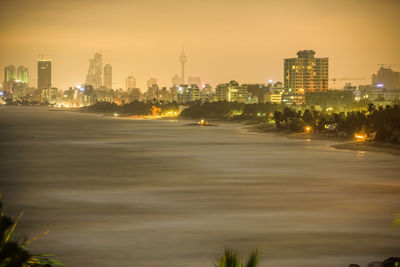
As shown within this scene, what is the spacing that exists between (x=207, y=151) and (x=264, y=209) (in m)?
40.6

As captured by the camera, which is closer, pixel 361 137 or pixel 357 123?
pixel 361 137

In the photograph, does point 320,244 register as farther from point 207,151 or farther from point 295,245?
point 207,151

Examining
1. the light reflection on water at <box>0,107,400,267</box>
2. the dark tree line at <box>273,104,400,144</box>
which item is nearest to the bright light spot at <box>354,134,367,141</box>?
the dark tree line at <box>273,104,400,144</box>

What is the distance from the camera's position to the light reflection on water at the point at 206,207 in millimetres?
20359

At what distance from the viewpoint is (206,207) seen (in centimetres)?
2964

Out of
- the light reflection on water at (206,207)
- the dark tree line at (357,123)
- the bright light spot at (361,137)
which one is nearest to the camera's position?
the light reflection on water at (206,207)

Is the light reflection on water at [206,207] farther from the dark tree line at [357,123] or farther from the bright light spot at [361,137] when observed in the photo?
the bright light spot at [361,137]

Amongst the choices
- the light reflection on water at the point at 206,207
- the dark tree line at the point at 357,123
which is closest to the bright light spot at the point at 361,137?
the dark tree line at the point at 357,123

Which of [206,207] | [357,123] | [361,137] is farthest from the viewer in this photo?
[357,123]

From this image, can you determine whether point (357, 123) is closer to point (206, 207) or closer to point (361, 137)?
point (361, 137)

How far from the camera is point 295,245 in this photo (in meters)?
21.1

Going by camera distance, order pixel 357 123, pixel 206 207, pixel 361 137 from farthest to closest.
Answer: pixel 357 123 → pixel 361 137 → pixel 206 207

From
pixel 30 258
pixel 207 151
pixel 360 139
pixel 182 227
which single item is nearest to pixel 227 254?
pixel 30 258

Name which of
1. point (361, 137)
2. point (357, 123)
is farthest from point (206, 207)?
point (357, 123)
